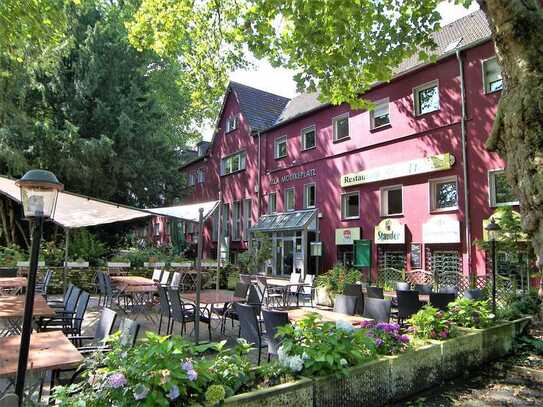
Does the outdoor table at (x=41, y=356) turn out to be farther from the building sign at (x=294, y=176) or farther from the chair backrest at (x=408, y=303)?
the building sign at (x=294, y=176)

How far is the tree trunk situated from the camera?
4871 mm

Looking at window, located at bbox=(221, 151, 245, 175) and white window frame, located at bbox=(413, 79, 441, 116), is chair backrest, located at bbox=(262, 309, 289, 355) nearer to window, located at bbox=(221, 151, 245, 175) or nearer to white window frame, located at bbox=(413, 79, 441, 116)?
white window frame, located at bbox=(413, 79, 441, 116)

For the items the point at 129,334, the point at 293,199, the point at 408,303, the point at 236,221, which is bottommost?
the point at 408,303

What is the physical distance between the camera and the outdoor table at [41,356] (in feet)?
9.47

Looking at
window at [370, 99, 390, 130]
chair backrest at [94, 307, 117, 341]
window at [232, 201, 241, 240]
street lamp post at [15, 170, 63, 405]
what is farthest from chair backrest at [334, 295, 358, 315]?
window at [232, 201, 241, 240]

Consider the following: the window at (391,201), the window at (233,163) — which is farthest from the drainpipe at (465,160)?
the window at (233,163)

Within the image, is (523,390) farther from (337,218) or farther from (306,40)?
(337,218)

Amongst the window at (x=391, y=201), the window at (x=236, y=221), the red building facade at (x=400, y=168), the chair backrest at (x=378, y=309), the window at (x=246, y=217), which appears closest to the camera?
the chair backrest at (x=378, y=309)

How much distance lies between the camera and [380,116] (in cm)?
1558

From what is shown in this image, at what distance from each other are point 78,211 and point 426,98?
1133 cm

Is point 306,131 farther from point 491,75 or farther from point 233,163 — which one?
point 491,75

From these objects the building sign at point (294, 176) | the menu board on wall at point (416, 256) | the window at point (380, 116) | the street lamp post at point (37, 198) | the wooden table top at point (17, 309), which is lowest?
the wooden table top at point (17, 309)

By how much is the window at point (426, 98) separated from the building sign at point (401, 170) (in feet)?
5.62

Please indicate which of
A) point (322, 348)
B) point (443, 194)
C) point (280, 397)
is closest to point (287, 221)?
point (443, 194)
